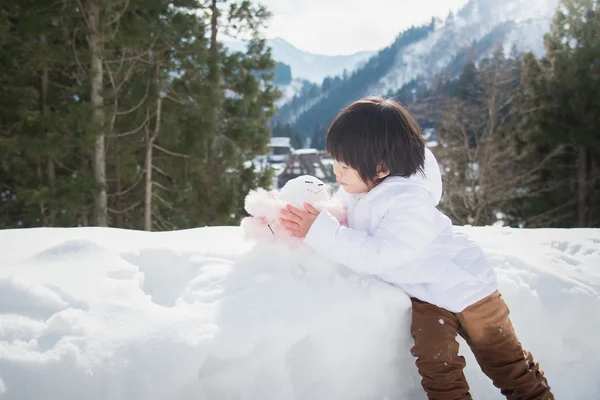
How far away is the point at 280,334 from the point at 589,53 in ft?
39.5

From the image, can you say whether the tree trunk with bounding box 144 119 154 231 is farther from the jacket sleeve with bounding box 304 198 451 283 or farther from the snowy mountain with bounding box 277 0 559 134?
the snowy mountain with bounding box 277 0 559 134

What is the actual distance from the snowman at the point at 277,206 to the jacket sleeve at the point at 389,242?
0.16 m

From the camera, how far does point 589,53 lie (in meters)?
10.3

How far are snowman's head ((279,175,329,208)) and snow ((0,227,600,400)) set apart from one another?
213 millimetres

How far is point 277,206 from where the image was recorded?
1680 millimetres

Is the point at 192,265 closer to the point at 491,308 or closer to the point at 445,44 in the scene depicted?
the point at 491,308

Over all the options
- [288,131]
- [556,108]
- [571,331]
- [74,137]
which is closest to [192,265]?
[571,331]

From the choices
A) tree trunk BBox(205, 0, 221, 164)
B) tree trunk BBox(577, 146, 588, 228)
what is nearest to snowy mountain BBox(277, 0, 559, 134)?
tree trunk BBox(577, 146, 588, 228)

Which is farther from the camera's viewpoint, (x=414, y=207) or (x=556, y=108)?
(x=556, y=108)

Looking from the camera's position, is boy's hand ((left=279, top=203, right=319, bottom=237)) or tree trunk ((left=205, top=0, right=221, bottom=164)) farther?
tree trunk ((left=205, top=0, right=221, bottom=164))

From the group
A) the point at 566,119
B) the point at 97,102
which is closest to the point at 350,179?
the point at 97,102

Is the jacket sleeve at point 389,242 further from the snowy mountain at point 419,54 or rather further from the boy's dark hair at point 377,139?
the snowy mountain at point 419,54

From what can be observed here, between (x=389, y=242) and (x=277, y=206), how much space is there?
475mm

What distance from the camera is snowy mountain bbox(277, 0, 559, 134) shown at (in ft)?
218
